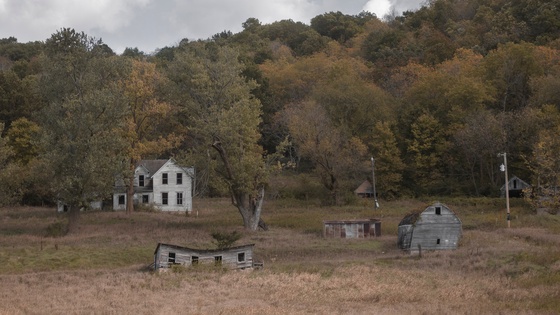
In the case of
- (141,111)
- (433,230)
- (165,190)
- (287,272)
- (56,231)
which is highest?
(141,111)

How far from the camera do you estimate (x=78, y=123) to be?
2089 inches

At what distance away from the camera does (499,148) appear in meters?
69.2

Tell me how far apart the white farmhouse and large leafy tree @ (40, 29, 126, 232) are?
52.6 feet

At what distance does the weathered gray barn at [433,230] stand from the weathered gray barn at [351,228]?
566 centimetres

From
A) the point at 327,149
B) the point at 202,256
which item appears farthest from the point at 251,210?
the point at 327,149

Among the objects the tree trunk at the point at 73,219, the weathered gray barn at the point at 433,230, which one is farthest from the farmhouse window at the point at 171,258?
the tree trunk at the point at 73,219

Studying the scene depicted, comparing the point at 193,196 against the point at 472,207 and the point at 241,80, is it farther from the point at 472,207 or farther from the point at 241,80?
the point at 472,207

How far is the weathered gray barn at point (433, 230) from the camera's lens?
45.1 meters

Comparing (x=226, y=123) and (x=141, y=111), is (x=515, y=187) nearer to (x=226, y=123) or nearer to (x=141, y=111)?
(x=226, y=123)

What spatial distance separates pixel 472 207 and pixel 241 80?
86.1 ft

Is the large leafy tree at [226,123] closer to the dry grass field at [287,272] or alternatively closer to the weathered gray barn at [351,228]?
the dry grass field at [287,272]

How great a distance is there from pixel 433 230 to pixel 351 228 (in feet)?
25.5

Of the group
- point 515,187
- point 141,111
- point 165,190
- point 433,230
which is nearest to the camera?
point 433,230

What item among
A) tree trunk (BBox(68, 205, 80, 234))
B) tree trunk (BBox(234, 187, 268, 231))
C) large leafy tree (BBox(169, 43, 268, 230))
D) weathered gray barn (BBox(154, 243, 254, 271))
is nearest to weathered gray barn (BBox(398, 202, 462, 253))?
weathered gray barn (BBox(154, 243, 254, 271))
